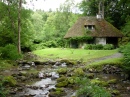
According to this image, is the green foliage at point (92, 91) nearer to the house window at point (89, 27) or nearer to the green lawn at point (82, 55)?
the green lawn at point (82, 55)

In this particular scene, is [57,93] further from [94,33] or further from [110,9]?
[110,9]

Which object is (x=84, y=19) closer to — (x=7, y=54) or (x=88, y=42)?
(x=88, y=42)

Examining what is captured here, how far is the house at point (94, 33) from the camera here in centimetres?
3938

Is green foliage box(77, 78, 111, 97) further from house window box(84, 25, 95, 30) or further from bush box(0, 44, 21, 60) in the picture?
house window box(84, 25, 95, 30)

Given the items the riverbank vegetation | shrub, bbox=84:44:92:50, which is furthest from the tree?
shrub, bbox=84:44:92:50

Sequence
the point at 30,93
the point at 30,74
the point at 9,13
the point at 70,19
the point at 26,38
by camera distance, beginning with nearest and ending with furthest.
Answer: the point at 30,93
the point at 30,74
the point at 9,13
the point at 26,38
the point at 70,19

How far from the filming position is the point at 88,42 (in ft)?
132

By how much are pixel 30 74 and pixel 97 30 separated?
24.8 meters

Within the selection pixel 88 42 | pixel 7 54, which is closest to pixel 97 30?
pixel 88 42

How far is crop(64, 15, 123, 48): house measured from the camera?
129ft

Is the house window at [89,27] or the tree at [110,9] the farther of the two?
the tree at [110,9]

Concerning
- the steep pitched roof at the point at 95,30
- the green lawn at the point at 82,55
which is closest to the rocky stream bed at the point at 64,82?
the green lawn at the point at 82,55

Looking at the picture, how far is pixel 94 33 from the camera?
3956 cm

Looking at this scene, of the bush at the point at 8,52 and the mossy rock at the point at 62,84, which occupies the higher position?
the bush at the point at 8,52
